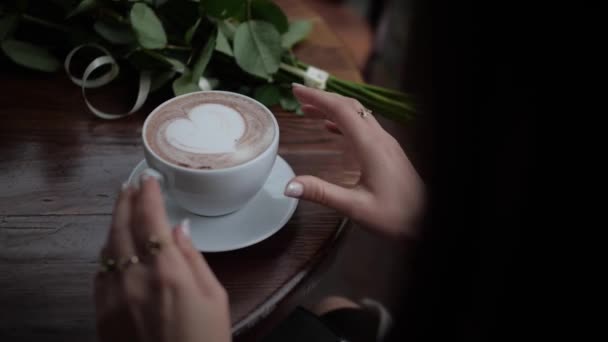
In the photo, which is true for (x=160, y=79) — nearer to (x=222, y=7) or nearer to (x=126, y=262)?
(x=222, y=7)

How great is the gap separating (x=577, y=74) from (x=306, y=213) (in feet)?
1.49

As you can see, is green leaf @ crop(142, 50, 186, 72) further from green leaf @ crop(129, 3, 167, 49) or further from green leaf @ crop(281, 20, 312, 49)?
green leaf @ crop(281, 20, 312, 49)

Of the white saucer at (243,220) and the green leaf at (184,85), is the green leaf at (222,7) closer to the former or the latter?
the green leaf at (184,85)

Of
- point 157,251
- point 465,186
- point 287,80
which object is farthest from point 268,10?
point 465,186

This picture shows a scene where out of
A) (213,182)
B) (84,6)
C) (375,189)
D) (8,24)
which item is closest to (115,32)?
(84,6)

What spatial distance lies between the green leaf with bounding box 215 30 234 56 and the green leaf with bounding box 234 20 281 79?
0.02 metres

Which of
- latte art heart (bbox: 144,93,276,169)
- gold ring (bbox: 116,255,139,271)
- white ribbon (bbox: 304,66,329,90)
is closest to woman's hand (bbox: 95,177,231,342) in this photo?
gold ring (bbox: 116,255,139,271)

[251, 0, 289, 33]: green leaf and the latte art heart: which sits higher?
[251, 0, 289, 33]: green leaf

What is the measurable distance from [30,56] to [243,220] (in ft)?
1.59

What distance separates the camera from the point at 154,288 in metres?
0.50

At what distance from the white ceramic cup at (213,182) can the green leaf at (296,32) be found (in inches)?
14.1

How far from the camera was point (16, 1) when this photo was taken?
890 millimetres

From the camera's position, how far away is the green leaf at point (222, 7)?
33.3 inches

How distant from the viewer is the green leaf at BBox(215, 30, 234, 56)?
86 cm
